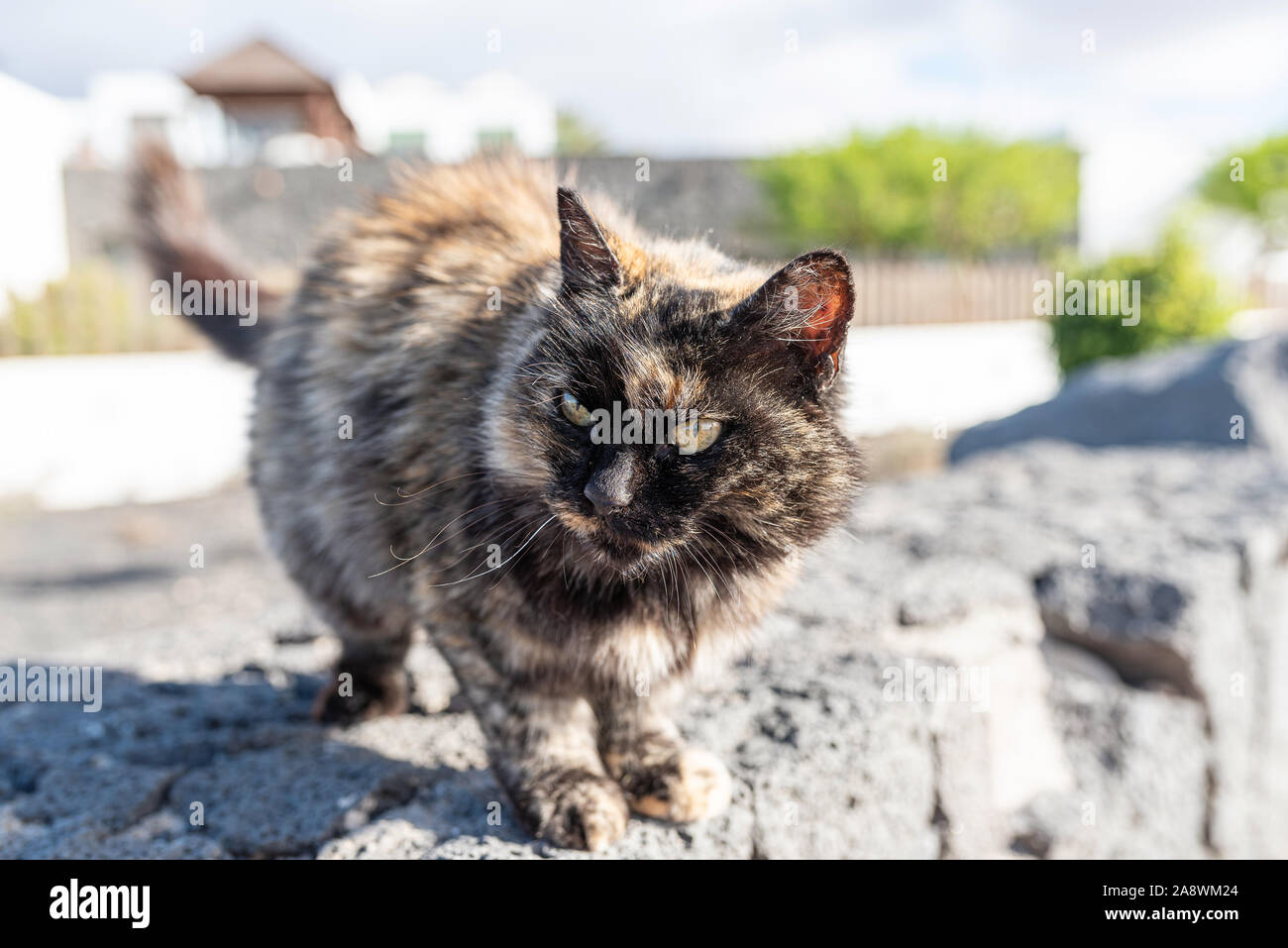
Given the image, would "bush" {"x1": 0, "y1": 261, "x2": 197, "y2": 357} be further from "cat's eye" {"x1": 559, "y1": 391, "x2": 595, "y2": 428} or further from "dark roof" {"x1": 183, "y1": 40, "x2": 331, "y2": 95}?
"cat's eye" {"x1": 559, "y1": 391, "x2": 595, "y2": 428}

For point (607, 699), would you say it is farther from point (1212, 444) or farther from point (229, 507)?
point (229, 507)

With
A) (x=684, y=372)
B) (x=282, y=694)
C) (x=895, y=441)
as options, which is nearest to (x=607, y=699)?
(x=684, y=372)

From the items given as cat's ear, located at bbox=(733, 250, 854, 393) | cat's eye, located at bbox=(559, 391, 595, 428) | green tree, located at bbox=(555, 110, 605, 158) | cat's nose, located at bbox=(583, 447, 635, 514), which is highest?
green tree, located at bbox=(555, 110, 605, 158)

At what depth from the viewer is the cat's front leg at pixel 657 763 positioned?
2076mm

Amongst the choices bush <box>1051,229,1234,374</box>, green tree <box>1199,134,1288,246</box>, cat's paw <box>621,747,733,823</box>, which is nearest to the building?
bush <box>1051,229,1234,374</box>

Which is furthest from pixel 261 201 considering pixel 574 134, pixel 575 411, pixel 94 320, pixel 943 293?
pixel 574 134

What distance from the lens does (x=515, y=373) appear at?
76.4 inches

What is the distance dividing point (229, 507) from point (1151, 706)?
7.54m

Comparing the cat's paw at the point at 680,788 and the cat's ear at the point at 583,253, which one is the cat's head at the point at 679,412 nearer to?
the cat's ear at the point at 583,253

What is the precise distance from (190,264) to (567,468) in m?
2.06

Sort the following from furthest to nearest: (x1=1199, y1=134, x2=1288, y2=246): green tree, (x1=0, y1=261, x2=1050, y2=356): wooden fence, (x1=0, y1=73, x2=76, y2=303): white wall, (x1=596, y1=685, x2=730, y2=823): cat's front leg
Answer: (x1=1199, y1=134, x2=1288, y2=246): green tree < (x1=0, y1=73, x2=76, y2=303): white wall < (x1=0, y1=261, x2=1050, y2=356): wooden fence < (x1=596, y1=685, x2=730, y2=823): cat's front leg

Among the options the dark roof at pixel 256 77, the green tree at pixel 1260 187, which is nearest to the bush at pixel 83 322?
the dark roof at pixel 256 77

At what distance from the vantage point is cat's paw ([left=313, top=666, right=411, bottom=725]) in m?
2.78

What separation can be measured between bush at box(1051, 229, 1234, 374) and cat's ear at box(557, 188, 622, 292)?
820 centimetres
